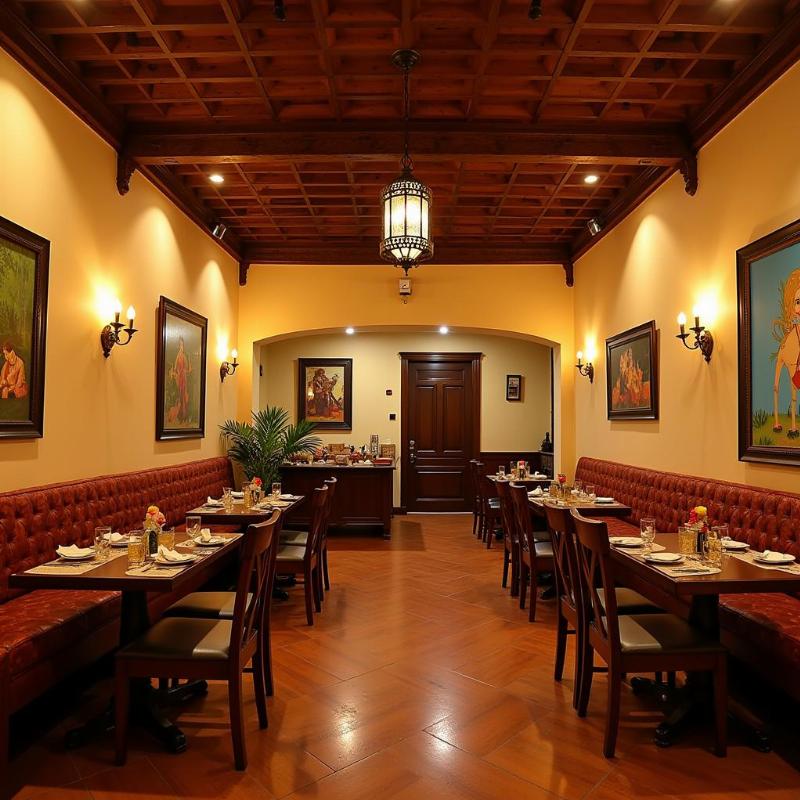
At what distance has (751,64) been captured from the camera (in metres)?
3.96

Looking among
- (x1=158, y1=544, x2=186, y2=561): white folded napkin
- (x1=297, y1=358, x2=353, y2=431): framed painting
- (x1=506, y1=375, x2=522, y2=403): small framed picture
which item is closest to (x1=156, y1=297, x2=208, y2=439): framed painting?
(x1=158, y1=544, x2=186, y2=561): white folded napkin

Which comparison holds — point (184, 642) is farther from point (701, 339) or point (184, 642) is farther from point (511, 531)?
point (701, 339)

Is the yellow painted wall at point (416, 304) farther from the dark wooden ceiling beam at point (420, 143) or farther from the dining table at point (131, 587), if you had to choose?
the dining table at point (131, 587)

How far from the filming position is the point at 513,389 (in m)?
10.6

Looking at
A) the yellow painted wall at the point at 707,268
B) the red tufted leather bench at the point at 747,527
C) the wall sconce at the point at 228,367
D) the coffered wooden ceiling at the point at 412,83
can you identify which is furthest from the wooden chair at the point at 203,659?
the wall sconce at the point at 228,367

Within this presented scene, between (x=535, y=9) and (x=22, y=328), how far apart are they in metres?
3.33

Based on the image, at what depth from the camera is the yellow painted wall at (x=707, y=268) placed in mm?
3896

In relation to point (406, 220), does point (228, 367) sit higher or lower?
lower

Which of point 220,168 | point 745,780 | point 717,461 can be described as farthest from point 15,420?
point 717,461

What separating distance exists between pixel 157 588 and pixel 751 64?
4517mm

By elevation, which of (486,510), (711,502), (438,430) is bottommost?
(486,510)

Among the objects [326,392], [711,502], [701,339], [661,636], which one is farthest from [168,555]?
[326,392]

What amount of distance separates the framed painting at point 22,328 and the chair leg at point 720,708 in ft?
12.2

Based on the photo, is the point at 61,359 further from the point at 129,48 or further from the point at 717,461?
the point at 717,461
